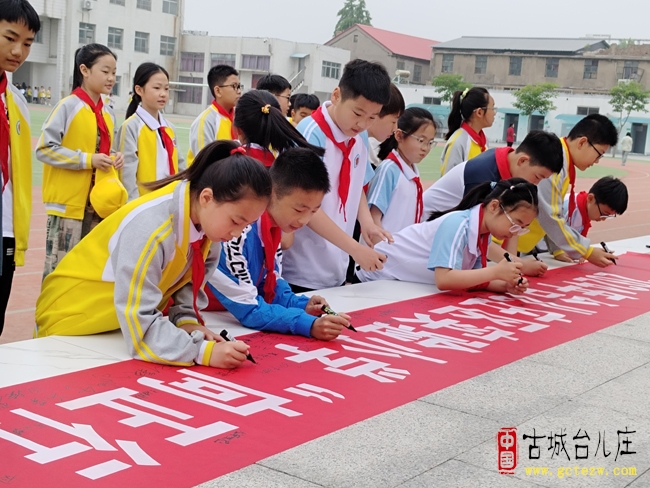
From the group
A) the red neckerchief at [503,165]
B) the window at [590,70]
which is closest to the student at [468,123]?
the red neckerchief at [503,165]

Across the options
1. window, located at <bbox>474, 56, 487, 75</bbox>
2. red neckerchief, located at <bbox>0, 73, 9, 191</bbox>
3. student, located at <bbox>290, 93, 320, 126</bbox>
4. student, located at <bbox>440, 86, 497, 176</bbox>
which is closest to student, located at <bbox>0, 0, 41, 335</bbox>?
red neckerchief, located at <bbox>0, 73, 9, 191</bbox>

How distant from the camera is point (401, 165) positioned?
13.8 feet

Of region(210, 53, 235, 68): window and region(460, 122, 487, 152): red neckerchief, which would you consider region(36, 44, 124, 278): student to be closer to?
region(460, 122, 487, 152): red neckerchief

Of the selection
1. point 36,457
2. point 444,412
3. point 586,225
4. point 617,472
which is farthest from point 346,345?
point 586,225

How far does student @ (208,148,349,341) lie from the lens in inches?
108

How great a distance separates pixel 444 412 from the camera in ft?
7.53

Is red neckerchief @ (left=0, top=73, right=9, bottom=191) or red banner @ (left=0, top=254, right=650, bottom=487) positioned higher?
red neckerchief @ (left=0, top=73, right=9, bottom=191)

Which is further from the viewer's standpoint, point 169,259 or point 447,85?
point 447,85

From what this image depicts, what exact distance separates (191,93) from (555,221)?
36741 millimetres

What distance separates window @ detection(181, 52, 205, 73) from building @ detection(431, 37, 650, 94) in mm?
12935

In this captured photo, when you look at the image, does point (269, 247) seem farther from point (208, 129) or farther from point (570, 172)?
point (570, 172)

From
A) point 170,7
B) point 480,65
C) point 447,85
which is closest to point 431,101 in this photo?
point 447,85

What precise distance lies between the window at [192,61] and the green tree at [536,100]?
14.9 meters

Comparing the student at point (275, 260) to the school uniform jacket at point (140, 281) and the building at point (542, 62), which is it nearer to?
the school uniform jacket at point (140, 281)
